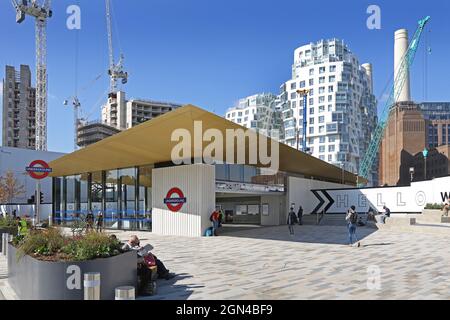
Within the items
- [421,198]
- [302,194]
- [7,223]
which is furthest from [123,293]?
[421,198]

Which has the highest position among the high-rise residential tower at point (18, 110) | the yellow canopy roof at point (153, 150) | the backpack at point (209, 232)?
the high-rise residential tower at point (18, 110)

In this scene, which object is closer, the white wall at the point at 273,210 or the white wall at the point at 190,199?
the white wall at the point at 190,199

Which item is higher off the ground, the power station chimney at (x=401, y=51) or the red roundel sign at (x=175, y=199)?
the power station chimney at (x=401, y=51)

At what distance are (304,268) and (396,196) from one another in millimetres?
22760

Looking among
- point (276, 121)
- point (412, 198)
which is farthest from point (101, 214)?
point (276, 121)

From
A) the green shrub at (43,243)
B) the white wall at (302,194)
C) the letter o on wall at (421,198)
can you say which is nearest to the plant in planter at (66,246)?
the green shrub at (43,243)

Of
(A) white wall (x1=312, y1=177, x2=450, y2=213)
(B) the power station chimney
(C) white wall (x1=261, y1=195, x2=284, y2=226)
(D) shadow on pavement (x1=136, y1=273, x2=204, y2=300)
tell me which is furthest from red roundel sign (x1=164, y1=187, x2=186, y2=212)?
(B) the power station chimney

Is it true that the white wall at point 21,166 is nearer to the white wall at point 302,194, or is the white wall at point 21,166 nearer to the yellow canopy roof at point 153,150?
the yellow canopy roof at point 153,150

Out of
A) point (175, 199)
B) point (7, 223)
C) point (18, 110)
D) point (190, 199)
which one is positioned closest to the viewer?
point (7, 223)

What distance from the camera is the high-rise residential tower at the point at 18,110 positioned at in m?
116

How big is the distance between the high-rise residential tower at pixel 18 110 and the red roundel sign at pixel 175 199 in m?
103

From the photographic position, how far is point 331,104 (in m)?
123

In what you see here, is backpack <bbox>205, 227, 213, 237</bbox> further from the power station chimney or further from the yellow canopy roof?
the power station chimney

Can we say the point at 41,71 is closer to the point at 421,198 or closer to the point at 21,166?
the point at 21,166
